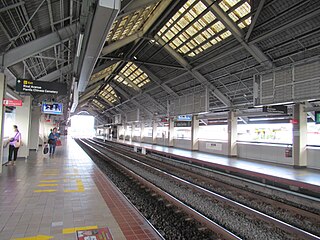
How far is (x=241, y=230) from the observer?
4.96 m

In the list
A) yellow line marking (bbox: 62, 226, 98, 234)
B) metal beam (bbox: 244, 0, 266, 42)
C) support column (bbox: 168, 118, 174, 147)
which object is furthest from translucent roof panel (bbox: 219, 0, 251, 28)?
support column (bbox: 168, 118, 174, 147)

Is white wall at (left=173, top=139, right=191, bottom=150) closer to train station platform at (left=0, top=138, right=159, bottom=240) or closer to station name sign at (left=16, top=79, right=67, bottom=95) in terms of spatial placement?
station name sign at (left=16, top=79, right=67, bottom=95)

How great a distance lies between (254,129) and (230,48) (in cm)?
692

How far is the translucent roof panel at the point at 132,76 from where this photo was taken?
78.1 feet

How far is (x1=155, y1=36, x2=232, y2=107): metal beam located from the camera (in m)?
16.8

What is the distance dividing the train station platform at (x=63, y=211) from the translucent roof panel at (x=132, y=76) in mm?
17339

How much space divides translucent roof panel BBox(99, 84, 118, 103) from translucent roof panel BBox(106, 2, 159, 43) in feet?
61.7

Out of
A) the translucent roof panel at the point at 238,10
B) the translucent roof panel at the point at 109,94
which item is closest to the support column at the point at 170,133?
the translucent roof panel at the point at 238,10

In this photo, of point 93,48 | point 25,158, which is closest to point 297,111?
point 93,48

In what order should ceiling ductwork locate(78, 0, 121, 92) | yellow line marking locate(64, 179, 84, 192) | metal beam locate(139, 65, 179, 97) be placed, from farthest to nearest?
metal beam locate(139, 65, 179, 97) < yellow line marking locate(64, 179, 84, 192) < ceiling ductwork locate(78, 0, 121, 92)

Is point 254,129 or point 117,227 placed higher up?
point 254,129

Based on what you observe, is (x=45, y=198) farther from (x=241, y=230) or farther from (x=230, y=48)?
(x=230, y=48)

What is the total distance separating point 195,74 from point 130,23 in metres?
5.41

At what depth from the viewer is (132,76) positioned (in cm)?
2592
